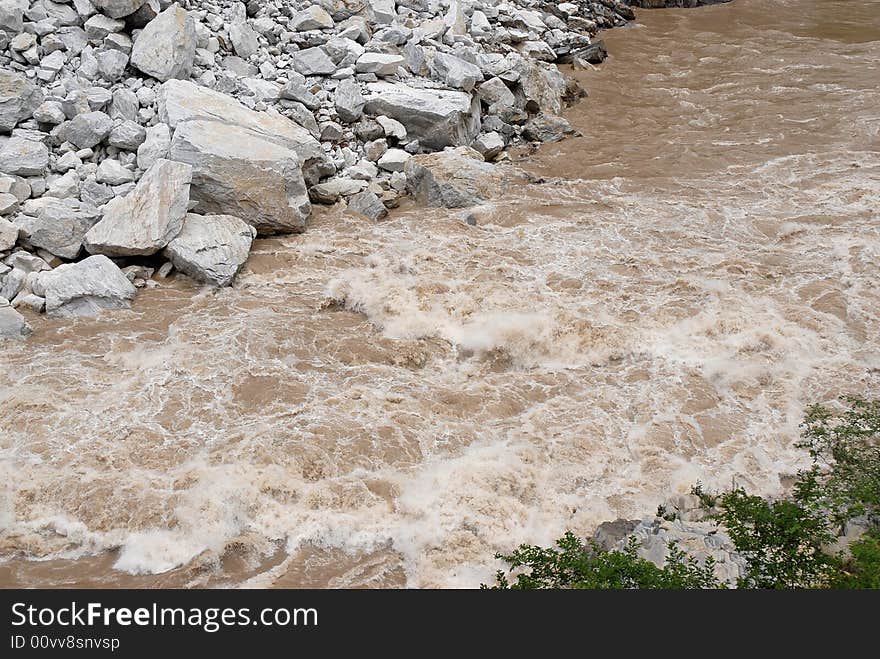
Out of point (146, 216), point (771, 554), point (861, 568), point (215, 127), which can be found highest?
point (215, 127)

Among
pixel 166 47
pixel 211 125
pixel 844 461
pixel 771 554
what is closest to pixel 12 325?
pixel 211 125

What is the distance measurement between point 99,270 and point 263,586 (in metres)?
4.94

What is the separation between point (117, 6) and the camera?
11.6 metres

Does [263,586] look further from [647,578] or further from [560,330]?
[560,330]

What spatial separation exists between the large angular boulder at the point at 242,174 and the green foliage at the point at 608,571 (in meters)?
6.71

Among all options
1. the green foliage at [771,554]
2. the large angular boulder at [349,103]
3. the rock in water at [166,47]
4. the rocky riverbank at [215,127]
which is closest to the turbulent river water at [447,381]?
the rocky riverbank at [215,127]

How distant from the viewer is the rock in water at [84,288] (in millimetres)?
8453

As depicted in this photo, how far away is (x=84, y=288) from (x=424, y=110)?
20.8ft

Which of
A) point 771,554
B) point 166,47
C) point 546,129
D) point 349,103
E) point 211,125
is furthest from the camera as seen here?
point 546,129

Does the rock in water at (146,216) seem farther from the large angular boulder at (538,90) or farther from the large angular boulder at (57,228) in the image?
the large angular boulder at (538,90)

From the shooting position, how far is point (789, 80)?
16.3m

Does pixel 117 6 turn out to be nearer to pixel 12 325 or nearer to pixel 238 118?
pixel 238 118

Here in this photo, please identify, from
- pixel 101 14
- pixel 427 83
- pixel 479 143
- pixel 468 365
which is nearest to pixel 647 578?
pixel 468 365

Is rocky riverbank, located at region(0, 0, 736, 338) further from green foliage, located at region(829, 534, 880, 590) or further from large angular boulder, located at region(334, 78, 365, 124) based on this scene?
green foliage, located at region(829, 534, 880, 590)
